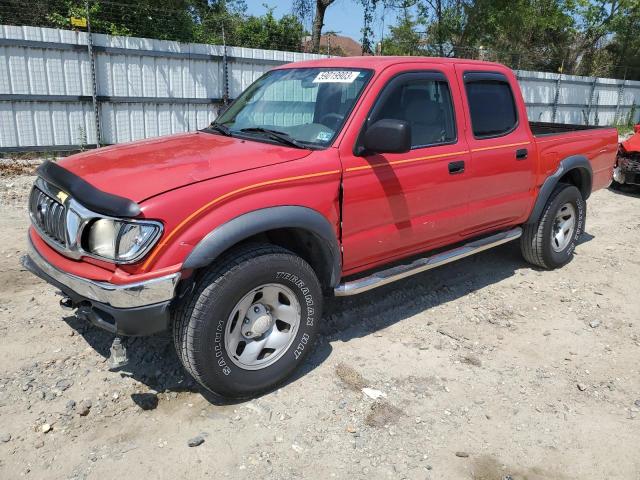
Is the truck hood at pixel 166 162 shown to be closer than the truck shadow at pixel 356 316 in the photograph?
Yes

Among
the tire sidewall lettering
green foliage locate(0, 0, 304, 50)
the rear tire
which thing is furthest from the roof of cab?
green foliage locate(0, 0, 304, 50)

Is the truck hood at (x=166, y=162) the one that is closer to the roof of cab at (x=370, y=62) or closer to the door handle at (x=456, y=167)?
the roof of cab at (x=370, y=62)

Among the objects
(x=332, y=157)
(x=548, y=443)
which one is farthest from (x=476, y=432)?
(x=332, y=157)

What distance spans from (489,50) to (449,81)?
17.5 meters

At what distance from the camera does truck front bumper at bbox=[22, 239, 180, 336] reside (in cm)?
282

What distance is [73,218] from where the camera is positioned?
2990mm

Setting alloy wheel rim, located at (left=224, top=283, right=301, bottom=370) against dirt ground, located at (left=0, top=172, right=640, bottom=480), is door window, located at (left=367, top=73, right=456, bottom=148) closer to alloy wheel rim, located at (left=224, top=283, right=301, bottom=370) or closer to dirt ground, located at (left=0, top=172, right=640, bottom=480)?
alloy wheel rim, located at (left=224, top=283, right=301, bottom=370)

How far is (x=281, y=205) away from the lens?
3273 mm

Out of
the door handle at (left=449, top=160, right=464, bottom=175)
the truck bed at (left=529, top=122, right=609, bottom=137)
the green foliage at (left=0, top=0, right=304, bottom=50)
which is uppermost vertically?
the green foliage at (left=0, top=0, right=304, bottom=50)

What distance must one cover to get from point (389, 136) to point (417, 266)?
1203 millimetres

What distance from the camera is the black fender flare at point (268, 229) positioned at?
295 cm

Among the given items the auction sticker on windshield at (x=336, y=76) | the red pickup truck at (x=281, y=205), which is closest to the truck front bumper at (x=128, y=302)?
the red pickup truck at (x=281, y=205)

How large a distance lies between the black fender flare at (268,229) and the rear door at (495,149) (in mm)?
1500

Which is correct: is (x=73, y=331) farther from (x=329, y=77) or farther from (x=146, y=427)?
(x=329, y=77)
